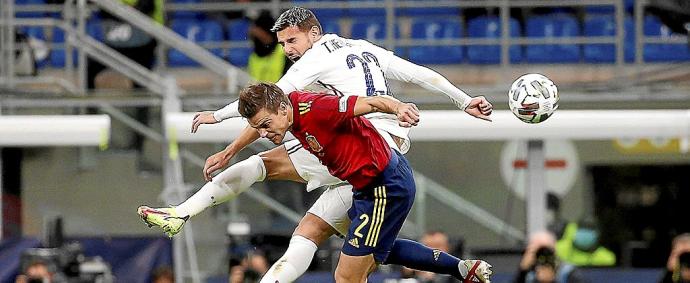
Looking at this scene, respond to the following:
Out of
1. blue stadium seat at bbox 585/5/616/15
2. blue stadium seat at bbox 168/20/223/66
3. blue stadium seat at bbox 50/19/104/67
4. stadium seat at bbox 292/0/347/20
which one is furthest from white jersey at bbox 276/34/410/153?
blue stadium seat at bbox 585/5/616/15

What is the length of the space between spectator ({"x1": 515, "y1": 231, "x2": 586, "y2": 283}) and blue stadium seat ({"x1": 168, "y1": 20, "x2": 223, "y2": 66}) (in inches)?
222

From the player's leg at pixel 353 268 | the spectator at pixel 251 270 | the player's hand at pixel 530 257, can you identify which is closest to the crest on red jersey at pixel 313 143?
the player's leg at pixel 353 268

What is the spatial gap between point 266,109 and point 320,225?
43.7 inches

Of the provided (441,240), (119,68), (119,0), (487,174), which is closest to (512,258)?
(441,240)

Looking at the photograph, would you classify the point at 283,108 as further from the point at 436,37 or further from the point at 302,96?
the point at 436,37

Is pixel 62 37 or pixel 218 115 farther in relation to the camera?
pixel 62 37

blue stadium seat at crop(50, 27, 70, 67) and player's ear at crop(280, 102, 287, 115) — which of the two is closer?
player's ear at crop(280, 102, 287, 115)

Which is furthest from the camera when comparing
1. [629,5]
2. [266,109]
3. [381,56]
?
[629,5]

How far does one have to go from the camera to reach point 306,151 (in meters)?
9.07

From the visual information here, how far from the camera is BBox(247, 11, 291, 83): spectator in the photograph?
1420 cm

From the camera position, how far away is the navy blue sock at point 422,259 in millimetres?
9086

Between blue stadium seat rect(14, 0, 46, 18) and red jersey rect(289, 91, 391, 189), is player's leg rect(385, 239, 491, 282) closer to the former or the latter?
red jersey rect(289, 91, 391, 189)

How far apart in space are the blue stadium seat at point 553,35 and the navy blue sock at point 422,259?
7564 mm

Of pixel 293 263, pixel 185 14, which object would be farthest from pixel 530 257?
pixel 185 14
